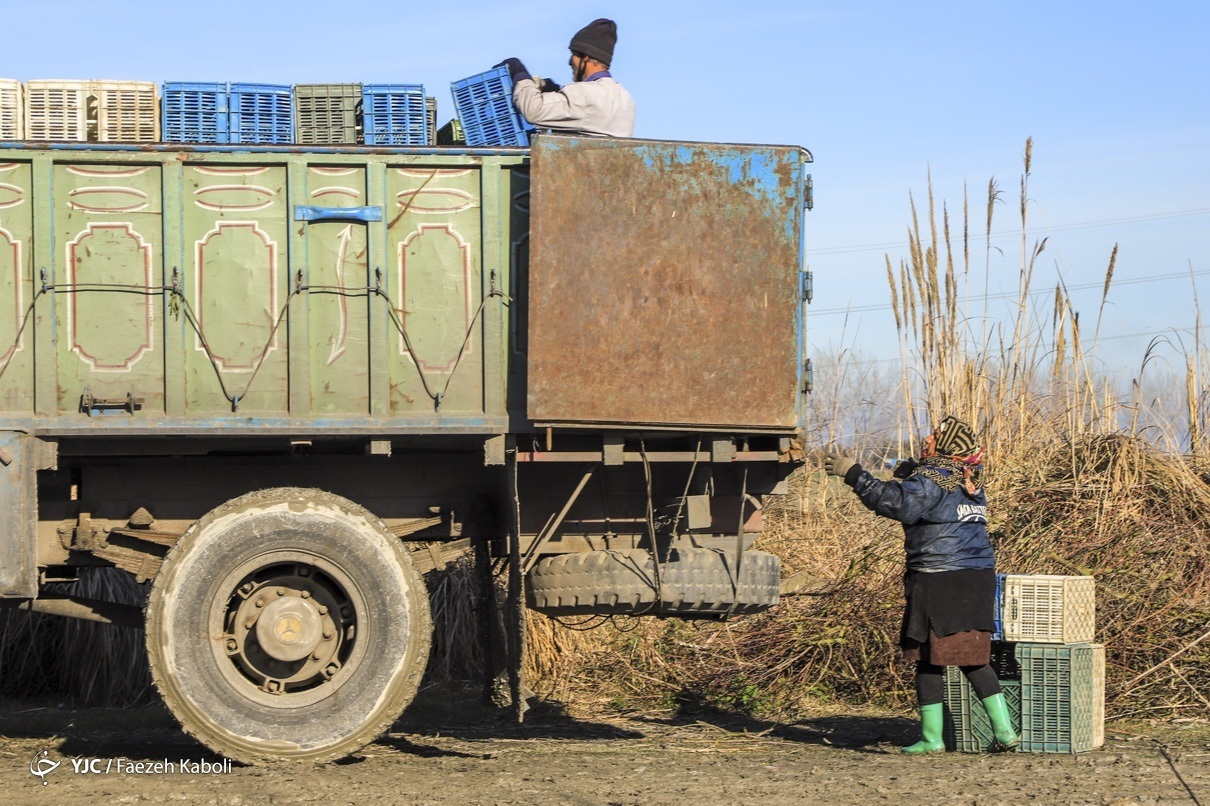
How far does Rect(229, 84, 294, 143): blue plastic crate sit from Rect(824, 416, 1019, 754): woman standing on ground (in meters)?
3.20

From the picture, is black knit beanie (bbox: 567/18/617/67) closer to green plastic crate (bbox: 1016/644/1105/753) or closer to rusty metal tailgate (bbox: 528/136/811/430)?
rusty metal tailgate (bbox: 528/136/811/430)

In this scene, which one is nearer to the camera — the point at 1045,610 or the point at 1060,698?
the point at 1060,698

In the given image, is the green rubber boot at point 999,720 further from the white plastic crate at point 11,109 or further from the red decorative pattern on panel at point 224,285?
the white plastic crate at point 11,109

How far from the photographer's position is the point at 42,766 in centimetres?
656

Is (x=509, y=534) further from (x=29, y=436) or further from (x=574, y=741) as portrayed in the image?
(x=29, y=436)

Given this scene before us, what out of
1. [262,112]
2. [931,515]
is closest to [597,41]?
[262,112]

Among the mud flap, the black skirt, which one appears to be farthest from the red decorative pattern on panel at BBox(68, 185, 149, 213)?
the black skirt

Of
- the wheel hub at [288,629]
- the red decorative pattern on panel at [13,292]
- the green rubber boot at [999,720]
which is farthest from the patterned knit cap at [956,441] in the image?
the red decorative pattern on panel at [13,292]

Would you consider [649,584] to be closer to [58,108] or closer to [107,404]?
[107,404]

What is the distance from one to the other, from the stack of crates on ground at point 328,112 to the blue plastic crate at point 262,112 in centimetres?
5

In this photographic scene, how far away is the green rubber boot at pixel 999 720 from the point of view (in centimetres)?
669

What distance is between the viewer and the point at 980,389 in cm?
969

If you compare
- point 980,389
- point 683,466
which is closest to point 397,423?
point 683,466

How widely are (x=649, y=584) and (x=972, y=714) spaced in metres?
1.85
